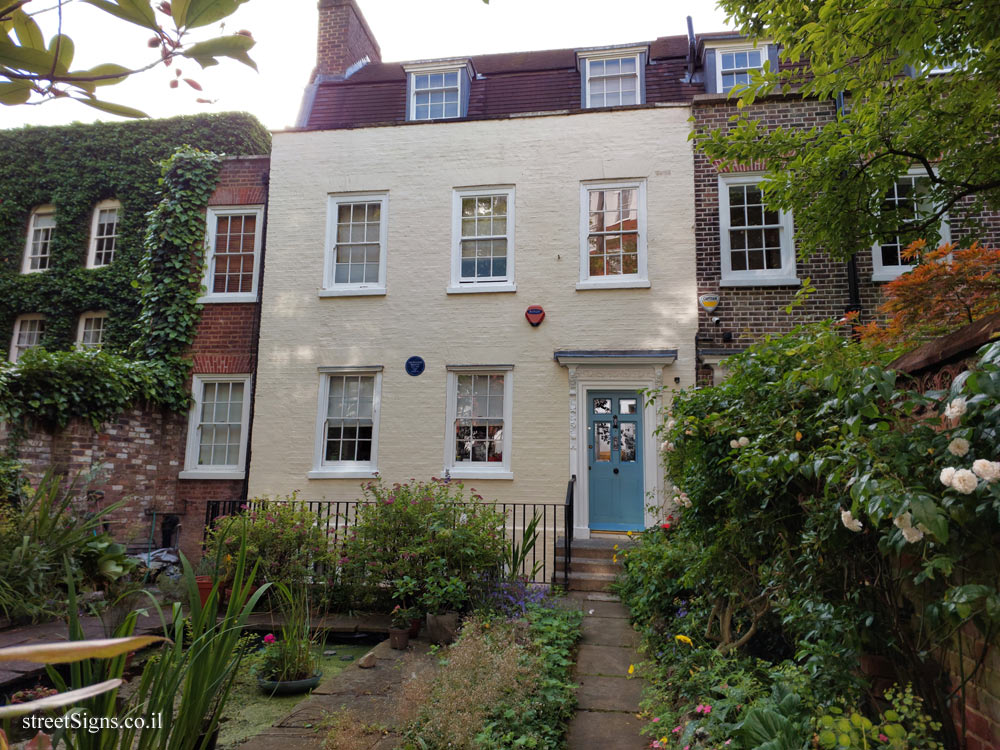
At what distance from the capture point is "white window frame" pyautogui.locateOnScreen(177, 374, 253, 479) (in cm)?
1152

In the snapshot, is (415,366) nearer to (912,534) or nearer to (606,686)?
(606,686)

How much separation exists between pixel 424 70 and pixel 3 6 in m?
13.0

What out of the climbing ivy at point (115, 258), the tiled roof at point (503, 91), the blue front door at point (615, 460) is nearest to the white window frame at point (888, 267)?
the tiled roof at point (503, 91)

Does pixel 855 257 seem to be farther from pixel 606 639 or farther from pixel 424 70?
pixel 424 70

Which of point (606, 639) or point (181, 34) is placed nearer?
point (181, 34)

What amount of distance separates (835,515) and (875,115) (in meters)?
4.31

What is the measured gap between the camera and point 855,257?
9.88 meters

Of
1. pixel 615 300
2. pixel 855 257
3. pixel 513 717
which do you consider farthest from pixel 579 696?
pixel 855 257

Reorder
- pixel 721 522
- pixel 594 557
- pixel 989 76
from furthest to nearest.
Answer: pixel 594 557 < pixel 989 76 < pixel 721 522

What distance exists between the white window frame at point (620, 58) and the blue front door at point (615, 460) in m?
5.43

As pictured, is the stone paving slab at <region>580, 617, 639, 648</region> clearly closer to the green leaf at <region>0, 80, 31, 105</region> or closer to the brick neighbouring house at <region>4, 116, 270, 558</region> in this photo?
the green leaf at <region>0, 80, 31, 105</region>

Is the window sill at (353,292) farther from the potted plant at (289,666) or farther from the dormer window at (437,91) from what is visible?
the potted plant at (289,666)

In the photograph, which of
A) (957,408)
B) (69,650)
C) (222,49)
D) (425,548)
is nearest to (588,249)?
(425,548)

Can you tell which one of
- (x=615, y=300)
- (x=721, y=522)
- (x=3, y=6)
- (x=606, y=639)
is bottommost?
(x=606, y=639)
